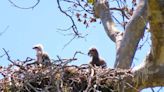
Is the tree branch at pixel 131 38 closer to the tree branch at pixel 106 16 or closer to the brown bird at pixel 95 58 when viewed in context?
the tree branch at pixel 106 16

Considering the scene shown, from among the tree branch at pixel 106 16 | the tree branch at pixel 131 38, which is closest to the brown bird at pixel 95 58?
the tree branch at pixel 106 16

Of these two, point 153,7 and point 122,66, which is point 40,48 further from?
point 153,7

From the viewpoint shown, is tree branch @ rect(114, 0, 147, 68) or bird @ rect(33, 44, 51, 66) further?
bird @ rect(33, 44, 51, 66)

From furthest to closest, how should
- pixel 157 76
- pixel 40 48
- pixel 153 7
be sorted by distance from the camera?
pixel 40 48 → pixel 157 76 → pixel 153 7

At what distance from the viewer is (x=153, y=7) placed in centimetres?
809

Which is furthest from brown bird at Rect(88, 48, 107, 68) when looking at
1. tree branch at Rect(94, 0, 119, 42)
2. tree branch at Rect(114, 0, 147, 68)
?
tree branch at Rect(114, 0, 147, 68)

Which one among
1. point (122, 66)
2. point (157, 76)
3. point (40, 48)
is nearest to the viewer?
point (157, 76)

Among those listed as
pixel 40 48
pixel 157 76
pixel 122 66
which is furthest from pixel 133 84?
pixel 40 48

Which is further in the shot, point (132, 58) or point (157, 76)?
point (132, 58)

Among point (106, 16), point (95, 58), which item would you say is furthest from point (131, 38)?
point (106, 16)

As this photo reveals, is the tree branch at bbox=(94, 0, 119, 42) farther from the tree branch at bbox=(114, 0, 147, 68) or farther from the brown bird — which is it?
the tree branch at bbox=(114, 0, 147, 68)

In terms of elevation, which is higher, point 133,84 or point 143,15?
point 143,15

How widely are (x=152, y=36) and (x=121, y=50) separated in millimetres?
2044

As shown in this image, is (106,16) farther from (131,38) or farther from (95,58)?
(131,38)
